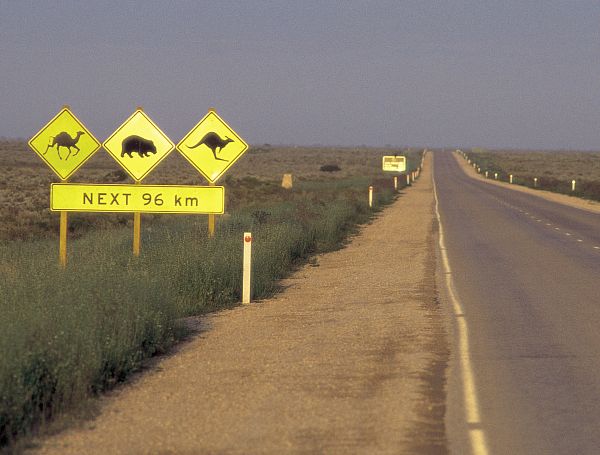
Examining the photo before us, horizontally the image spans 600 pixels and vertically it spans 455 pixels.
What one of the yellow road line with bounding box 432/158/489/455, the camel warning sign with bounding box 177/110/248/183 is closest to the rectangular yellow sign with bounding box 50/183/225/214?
the camel warning sign with bounding box 177/110/248/183

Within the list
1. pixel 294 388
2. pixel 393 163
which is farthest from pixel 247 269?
pixel 393 163

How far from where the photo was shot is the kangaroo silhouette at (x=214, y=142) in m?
17.9

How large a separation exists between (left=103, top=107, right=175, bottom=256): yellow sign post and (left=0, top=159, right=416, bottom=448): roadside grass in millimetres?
1440

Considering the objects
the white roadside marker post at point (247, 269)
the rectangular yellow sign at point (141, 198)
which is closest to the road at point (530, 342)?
the white roadside marker post at point (247, 269)

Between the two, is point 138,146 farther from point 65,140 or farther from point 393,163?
point 393,163

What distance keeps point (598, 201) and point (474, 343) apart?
4676cm

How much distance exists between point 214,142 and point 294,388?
9.65 m

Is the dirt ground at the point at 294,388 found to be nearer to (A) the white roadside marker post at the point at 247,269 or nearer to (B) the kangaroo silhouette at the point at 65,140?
(A) the white roadside marker post at the point at 247,269

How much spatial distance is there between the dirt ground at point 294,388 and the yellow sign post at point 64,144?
3.94 meters

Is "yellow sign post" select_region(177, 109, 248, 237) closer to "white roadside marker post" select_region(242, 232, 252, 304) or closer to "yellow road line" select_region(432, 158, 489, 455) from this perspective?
"white roadside marker post" select_region(242, 232, 252, 304)

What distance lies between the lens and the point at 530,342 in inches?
452

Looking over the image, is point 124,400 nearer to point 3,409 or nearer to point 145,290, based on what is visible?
point 3,409

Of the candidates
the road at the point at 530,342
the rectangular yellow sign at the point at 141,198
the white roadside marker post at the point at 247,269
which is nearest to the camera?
the road at the point at 530,342

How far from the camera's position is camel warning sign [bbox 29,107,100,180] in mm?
15945
